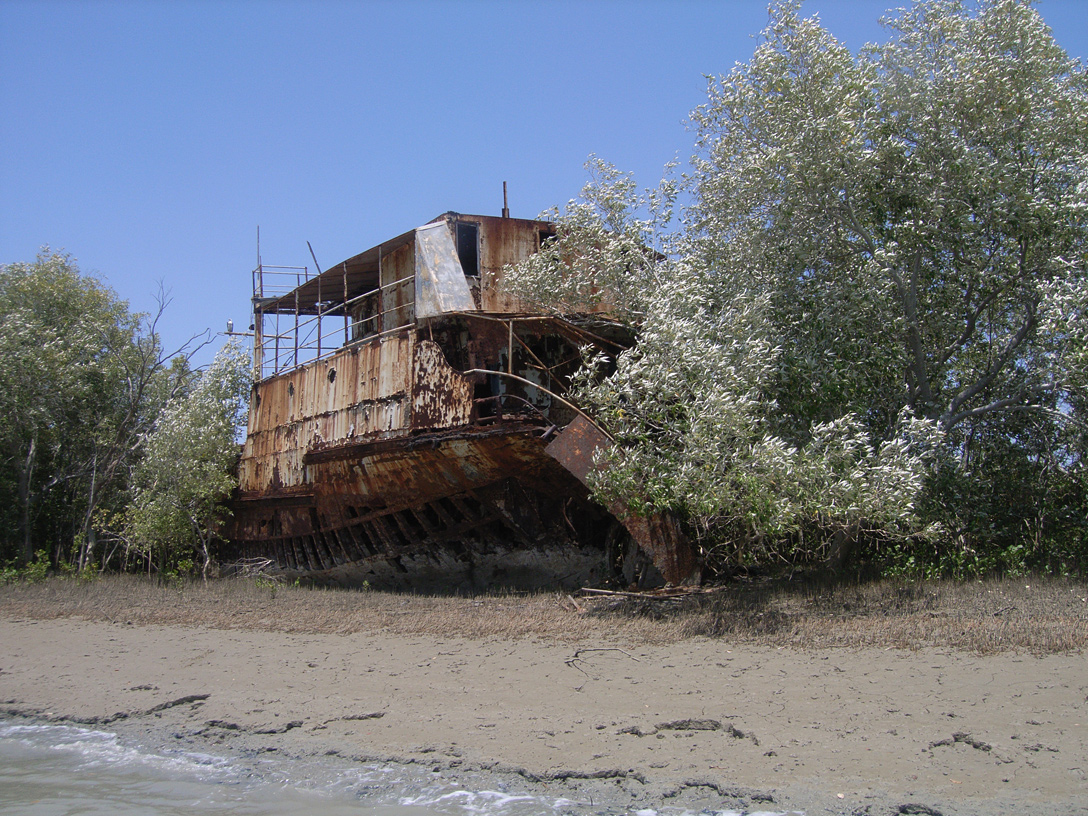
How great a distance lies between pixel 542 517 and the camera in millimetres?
11508

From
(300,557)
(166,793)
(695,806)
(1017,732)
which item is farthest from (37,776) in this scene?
(300,557)

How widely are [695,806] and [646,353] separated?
5.28 m

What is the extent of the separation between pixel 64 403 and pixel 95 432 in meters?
1.07

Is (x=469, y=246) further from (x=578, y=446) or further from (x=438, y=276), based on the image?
(x=578, y=446)

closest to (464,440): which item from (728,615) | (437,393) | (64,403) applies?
(437,393)

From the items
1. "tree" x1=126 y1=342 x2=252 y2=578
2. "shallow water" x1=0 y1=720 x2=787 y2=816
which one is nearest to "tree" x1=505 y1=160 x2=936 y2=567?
"shallow water" x1=0 y1=720 x2=787 y2=816

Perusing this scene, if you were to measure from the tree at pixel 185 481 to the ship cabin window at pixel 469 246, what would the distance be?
24.1ft

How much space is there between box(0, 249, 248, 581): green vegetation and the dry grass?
4.48 meters

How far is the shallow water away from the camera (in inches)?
193

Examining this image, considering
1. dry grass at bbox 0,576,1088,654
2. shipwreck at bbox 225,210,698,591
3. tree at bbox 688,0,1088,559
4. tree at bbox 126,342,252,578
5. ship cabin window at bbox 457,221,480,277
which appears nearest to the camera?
dry grass at bbox 0,576,1088,654

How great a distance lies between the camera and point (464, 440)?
10.5 m

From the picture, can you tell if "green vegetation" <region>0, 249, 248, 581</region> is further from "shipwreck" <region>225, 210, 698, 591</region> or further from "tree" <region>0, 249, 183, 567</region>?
"shipwreck" <region>225, 210, 698, 591</region>

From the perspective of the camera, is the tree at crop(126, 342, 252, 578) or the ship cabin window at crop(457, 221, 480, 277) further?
the tree at crop(126, 342, 252, 578)

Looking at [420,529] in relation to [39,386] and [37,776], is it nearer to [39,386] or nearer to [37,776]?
[37,776]
